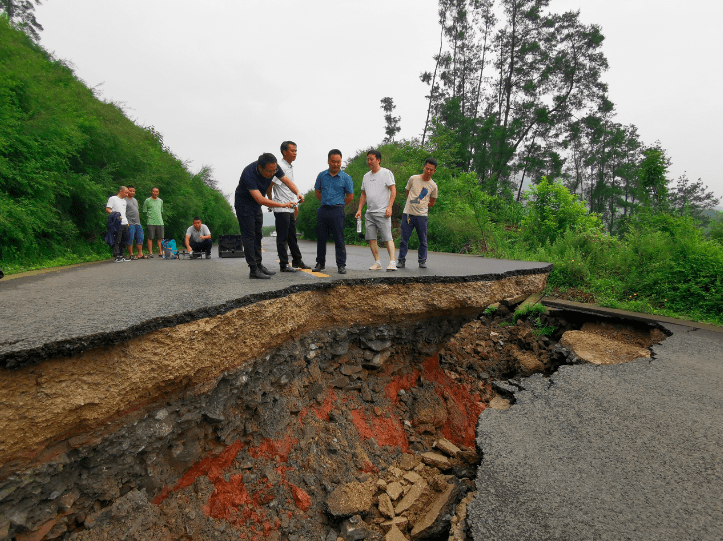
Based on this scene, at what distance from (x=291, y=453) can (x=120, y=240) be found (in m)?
7.85

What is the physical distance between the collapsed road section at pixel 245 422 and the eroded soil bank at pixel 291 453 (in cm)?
1

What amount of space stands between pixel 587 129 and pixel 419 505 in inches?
1399

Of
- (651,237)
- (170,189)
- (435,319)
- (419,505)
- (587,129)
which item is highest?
(587,129)

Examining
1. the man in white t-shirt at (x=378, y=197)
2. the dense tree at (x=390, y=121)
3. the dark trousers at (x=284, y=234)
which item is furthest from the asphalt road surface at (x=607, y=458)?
the dense tree at (x=390, y=121)

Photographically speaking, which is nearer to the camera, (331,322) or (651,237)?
(331,322)

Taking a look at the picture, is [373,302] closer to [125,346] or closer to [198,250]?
[125,346]

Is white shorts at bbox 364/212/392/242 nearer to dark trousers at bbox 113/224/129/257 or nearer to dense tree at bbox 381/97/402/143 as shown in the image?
dark trousers at bbox 113/224/129/257

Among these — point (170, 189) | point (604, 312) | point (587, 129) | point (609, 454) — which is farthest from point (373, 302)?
point (587, 129)

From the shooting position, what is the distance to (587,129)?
97.3 ft

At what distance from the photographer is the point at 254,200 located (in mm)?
4387

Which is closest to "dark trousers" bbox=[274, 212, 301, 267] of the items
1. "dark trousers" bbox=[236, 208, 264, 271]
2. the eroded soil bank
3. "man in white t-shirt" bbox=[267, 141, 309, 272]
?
"man in white t-shirt" bbox=[267, 141, 309, 272]

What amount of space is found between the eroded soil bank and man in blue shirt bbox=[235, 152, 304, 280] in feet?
4.49

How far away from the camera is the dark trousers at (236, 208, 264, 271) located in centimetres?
432

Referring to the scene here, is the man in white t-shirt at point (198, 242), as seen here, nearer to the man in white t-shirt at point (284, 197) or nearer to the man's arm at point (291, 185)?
the man in white t-shirt at point (284, 197)
